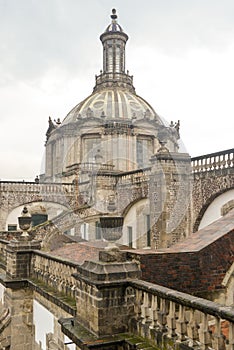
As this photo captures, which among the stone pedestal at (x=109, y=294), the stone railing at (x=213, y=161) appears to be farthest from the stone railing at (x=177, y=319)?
the stone railing at (x=213, y=161)

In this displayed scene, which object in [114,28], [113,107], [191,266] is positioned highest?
[114,28]

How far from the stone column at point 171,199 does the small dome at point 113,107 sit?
16.5 m

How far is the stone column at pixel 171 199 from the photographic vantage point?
650 inches

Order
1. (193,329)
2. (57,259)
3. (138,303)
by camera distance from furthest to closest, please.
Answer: (57,259) → (138,303) → (193,329)

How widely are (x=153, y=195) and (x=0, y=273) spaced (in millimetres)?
8295

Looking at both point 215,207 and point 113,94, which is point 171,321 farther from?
point 113,94

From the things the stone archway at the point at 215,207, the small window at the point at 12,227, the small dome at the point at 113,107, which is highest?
the small dome at the point at 113,107

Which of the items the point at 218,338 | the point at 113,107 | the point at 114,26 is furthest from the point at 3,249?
the point at 114,26

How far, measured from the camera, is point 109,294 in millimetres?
4902

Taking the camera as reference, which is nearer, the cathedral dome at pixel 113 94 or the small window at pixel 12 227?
the small window at pixel 12 227

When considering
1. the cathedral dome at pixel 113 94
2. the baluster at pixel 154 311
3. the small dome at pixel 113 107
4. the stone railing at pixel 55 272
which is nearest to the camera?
the baluster at pixel 154 311

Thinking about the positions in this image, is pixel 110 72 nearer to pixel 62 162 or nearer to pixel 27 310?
pixel 62 162

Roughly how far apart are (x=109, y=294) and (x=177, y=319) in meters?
1.04

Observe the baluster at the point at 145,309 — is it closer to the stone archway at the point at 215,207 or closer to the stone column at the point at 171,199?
the stone archway at the point at 215,207
